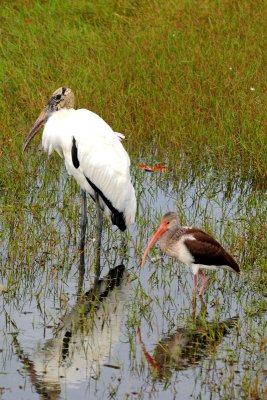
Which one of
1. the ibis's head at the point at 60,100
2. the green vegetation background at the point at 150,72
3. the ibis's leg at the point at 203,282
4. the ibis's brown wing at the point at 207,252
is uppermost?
the green vegetation background at the point at 150,72

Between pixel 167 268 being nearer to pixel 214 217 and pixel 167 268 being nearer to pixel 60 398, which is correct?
pixel 214 217

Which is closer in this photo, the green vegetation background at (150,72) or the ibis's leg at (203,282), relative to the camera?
the ibis's leg at (203,282)

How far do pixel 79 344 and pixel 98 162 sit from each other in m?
2.58

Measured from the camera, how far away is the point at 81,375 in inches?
251

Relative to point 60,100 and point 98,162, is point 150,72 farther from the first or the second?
point 98,162

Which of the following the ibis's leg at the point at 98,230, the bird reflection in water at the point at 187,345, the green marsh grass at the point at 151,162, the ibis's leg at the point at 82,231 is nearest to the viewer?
the bird reflection in water at the point at 187,345

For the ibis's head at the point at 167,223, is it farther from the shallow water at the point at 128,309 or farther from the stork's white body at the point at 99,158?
the stork's white body at the point at 99,158

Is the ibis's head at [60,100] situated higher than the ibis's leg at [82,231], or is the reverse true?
the ibis's head at [60,100]

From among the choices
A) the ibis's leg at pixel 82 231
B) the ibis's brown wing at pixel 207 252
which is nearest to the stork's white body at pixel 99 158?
the ibis's leg at pixel 82 231

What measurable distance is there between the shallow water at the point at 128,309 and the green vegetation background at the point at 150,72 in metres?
0.90

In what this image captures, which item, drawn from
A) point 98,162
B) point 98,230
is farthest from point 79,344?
point 98,162

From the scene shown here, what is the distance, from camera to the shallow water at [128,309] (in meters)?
6.31

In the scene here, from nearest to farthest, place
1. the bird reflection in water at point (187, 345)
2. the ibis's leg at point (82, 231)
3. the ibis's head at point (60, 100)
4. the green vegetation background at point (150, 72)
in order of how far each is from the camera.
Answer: the bird reflection in water at point (187, 345), the ibis's leg at point (82, 231), the ibis's head at point (60, 100), the green vegetation background at point (150, 72)

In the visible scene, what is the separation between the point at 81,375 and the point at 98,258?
2.39 m
